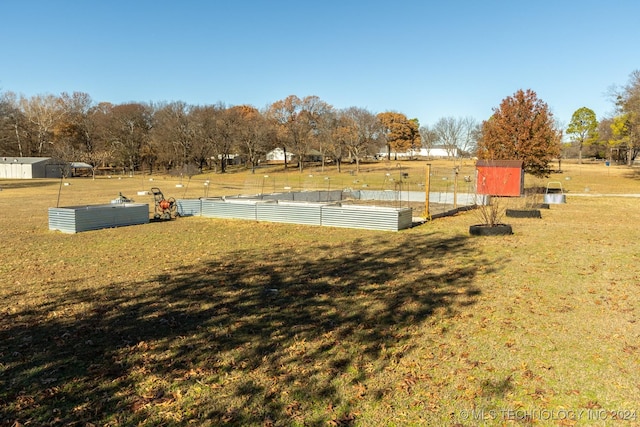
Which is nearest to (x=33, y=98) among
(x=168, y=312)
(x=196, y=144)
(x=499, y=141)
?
(x=196, y=144)

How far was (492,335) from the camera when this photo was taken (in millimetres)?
5035

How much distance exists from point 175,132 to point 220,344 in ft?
206

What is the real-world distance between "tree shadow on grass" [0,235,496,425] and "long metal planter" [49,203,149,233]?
7106mm

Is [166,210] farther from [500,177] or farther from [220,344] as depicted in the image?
[500,177]

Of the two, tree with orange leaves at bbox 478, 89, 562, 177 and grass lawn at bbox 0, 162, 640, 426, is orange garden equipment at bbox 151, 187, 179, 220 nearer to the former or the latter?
grass lawn at bbox 0, 162, 640, 426

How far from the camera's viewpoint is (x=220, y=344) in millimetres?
4758

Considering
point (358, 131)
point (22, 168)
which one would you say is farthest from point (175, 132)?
point (358, 131)

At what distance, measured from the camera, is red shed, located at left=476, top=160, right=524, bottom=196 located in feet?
87.4

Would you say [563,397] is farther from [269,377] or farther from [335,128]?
[335,128]

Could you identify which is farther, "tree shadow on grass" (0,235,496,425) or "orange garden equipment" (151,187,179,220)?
"orange garden equipment" (151,187,179,220)

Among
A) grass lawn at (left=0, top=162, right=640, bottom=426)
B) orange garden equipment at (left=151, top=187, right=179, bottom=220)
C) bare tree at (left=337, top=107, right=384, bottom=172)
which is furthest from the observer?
bare tree at (left=337, top=107, right=384, bottom=172)

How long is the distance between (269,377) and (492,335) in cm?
261

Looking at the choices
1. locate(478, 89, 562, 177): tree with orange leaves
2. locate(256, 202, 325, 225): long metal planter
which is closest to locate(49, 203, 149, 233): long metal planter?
locate(256, 202, 325, 225): long metal planter

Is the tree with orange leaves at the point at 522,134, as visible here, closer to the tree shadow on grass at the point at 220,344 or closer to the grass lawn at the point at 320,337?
the grass lawn at the point at 320,337
